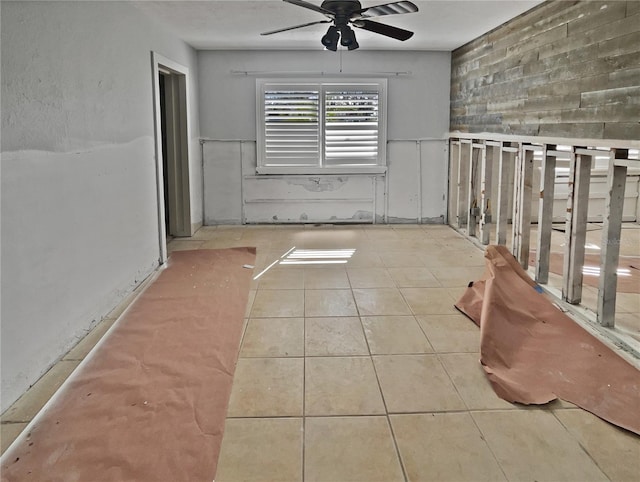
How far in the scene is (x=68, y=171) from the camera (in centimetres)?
322

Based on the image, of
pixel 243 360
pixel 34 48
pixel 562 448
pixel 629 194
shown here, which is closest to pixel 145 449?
pixel 243 360

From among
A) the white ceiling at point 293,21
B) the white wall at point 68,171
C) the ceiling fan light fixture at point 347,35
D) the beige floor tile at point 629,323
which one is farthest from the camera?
the white ceiling at point 293,21

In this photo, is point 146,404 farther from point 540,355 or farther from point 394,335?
point 540,355

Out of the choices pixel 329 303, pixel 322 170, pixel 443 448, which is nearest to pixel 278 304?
pixel 329 303

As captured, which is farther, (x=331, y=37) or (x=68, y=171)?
(x=331, y=37)

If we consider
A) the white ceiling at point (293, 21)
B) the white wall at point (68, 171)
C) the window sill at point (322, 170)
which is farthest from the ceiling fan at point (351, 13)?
the window sill at point (322, 170)

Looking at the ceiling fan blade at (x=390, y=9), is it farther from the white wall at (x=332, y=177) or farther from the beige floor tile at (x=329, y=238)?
the white wall at (x=332, y=177)

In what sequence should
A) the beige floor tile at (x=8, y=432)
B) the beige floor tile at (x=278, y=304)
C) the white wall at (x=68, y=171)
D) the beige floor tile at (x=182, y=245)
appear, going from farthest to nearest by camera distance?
1. the beige floor tile at (x=182, y=245)
2. the beige floor tile at (x=278, y=304)
3. the white wall at (x=68, y=171)
4. the beige floor tile at (x=8, y=432)

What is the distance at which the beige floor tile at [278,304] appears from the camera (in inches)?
155

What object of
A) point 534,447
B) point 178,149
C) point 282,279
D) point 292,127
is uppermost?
point 292,127

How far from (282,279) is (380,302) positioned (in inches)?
42.2

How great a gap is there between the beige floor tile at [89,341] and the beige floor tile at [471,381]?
221 centimetres

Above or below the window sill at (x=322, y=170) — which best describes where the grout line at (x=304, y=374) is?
below

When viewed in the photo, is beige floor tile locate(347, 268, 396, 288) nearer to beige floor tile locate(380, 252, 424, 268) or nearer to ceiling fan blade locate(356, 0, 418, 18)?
beige floor tile locate(380, 252, 424, 268)
